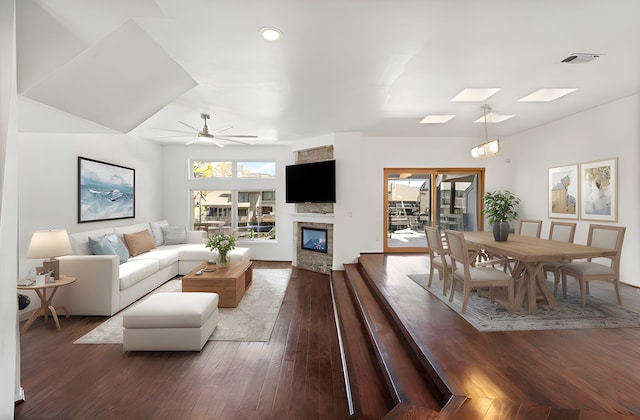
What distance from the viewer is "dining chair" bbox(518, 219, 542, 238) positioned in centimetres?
425

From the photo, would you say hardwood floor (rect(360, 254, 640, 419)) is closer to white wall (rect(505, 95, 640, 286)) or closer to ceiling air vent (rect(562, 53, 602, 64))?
white wall (rect(505, 95, 640, 286))

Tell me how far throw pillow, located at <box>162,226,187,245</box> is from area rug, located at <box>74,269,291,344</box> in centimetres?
138

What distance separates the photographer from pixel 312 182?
231 inches

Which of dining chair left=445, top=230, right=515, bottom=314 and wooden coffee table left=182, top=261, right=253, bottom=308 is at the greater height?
dining chair left=445, top=230, right=515, bottom=314

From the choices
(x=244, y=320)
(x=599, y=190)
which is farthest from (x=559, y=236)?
(x=244, y=320)

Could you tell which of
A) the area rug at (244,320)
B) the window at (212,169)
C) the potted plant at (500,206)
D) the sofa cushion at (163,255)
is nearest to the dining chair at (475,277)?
the area rug at (244,320)

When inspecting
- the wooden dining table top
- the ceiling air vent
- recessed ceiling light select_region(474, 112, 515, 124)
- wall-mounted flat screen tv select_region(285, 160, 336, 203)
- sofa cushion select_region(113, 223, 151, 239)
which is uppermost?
recessed ceiling light select_region(474, 112, 515, 124)

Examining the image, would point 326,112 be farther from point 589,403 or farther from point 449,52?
point 589,403

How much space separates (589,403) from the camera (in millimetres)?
1671

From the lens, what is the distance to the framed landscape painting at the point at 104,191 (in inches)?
178

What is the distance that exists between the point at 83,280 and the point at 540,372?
4.83m

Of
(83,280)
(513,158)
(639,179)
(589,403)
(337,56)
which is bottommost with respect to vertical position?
(589,403)

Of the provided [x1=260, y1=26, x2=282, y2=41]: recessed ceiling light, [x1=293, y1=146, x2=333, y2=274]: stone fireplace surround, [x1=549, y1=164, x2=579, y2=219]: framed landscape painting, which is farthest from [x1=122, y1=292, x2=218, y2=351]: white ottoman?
[x1=549, y1=164, x2=579, y2=219]: framed landscape painting

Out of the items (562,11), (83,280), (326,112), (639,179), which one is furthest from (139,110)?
(639,179)
